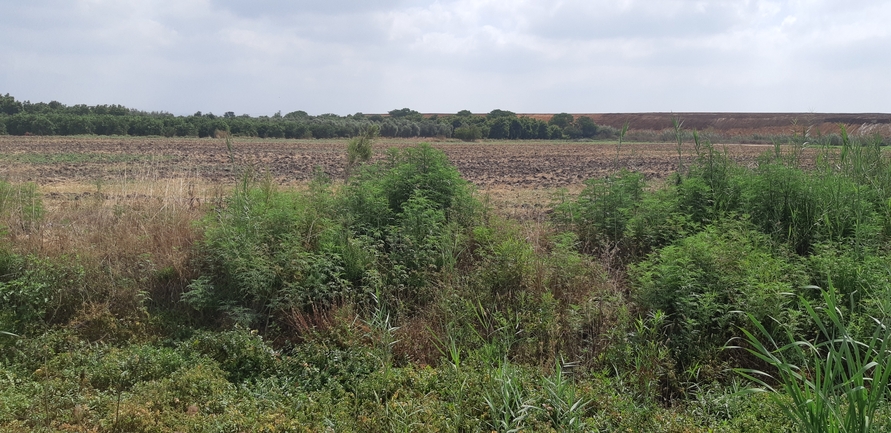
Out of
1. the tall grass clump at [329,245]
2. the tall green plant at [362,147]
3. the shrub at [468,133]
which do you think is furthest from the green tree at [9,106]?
the tall grass clump at [329,245]

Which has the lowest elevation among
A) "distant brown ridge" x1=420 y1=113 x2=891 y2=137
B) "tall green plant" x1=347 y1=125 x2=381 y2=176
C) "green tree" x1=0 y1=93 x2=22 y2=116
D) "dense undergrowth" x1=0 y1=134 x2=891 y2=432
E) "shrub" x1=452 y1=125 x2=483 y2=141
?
"dense undergrowth" x1=0 y1=134 x2=891 y2=432

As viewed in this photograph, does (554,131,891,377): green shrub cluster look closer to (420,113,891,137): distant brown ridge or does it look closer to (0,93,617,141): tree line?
(0,93,617,141): tree line

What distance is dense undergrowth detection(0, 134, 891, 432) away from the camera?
13.7 feet

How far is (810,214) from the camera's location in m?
6.80

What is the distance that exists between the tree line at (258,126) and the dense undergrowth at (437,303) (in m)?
44.5

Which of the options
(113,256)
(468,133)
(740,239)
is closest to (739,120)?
(468,133)

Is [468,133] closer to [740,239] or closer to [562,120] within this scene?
[562,120]

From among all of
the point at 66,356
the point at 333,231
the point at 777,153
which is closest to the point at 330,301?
the point at 333,231

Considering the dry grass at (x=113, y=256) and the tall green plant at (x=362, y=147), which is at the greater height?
the tall green plant at (x=362, y=147)

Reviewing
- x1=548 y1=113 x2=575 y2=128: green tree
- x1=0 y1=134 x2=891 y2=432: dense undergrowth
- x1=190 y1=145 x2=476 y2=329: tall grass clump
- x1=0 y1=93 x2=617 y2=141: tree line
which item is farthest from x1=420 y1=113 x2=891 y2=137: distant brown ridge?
x1=190 y1=145 x2=476 y2=329: tall grass clump

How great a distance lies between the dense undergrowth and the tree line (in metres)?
44.5

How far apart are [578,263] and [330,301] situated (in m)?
2.63

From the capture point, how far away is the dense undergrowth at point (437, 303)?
4168mm

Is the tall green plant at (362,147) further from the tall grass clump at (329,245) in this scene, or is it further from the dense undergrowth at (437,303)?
the tall grass clump at (329,245)
